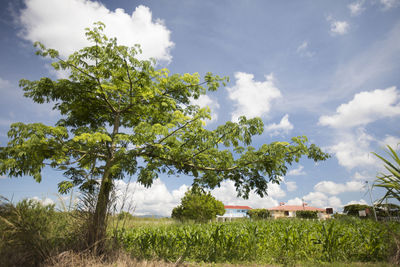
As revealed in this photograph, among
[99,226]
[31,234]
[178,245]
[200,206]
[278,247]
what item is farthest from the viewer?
[200,206]

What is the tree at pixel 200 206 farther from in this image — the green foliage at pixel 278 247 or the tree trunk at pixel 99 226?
the tree trunk at pixel 99 226

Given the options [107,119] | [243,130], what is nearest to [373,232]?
[243,130]

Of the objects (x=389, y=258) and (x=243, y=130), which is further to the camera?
(x=243, y=130)

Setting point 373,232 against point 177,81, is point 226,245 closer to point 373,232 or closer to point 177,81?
point 373,232

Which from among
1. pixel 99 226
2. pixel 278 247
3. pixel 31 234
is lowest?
pixel 278 247

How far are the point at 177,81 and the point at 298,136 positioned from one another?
15.8 feet

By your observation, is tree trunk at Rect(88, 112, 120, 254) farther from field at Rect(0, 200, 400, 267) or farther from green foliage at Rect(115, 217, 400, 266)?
green foliage at Rect(115, 217, 400, 266)

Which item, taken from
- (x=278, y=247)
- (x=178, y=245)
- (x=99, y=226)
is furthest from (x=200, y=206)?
(x=99, y=226)

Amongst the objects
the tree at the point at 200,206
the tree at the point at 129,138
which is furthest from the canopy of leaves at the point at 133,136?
the tree at the point at 200,206

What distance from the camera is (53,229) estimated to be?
19.9ft

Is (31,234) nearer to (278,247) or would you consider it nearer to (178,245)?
(178,245)

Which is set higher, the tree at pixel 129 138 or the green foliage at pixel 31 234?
the tree at pixel 129 138

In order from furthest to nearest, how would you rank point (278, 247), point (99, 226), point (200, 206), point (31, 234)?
point (200, 206) < point (278, 247) < point (99, 226) < point (31, 234)

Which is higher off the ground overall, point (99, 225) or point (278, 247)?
point (99, 225)
